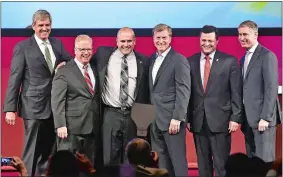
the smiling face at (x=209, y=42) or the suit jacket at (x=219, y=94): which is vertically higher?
the smiling face at (x=209, y=42)

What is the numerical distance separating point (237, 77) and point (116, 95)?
1.09 m

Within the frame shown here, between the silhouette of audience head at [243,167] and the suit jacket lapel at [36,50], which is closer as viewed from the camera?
the silhouette of audience head at [243,167]

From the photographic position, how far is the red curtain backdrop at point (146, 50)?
698 centimetres

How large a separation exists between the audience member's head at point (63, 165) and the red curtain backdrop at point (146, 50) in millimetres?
2335

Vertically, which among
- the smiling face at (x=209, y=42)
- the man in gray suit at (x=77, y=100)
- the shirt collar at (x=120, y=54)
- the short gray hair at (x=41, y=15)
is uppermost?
the short gray hair at (x=41, y=15)

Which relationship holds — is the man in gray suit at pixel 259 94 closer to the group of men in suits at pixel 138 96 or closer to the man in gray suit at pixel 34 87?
the group of men in suits at pixel 138 96

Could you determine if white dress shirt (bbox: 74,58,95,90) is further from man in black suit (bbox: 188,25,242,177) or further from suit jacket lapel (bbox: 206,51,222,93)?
suit jacket lapel (bbox: 206,51,222,93)

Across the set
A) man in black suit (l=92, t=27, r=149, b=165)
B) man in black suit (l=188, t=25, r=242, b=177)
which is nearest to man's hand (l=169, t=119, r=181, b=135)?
man in black suit (l=188, t=25, r=242, b=177)

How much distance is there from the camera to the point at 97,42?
22.9 feet

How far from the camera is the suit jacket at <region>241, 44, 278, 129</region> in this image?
6004mm

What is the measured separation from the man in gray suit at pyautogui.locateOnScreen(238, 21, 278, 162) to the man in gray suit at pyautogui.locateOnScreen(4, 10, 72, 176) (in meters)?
1.69

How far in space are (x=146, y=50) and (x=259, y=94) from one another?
4.80 ft

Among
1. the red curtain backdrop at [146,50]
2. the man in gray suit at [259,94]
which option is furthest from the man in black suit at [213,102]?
the red curtain backdrop at [146,50]

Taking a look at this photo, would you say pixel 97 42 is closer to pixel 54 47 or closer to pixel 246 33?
pixel 54 47
